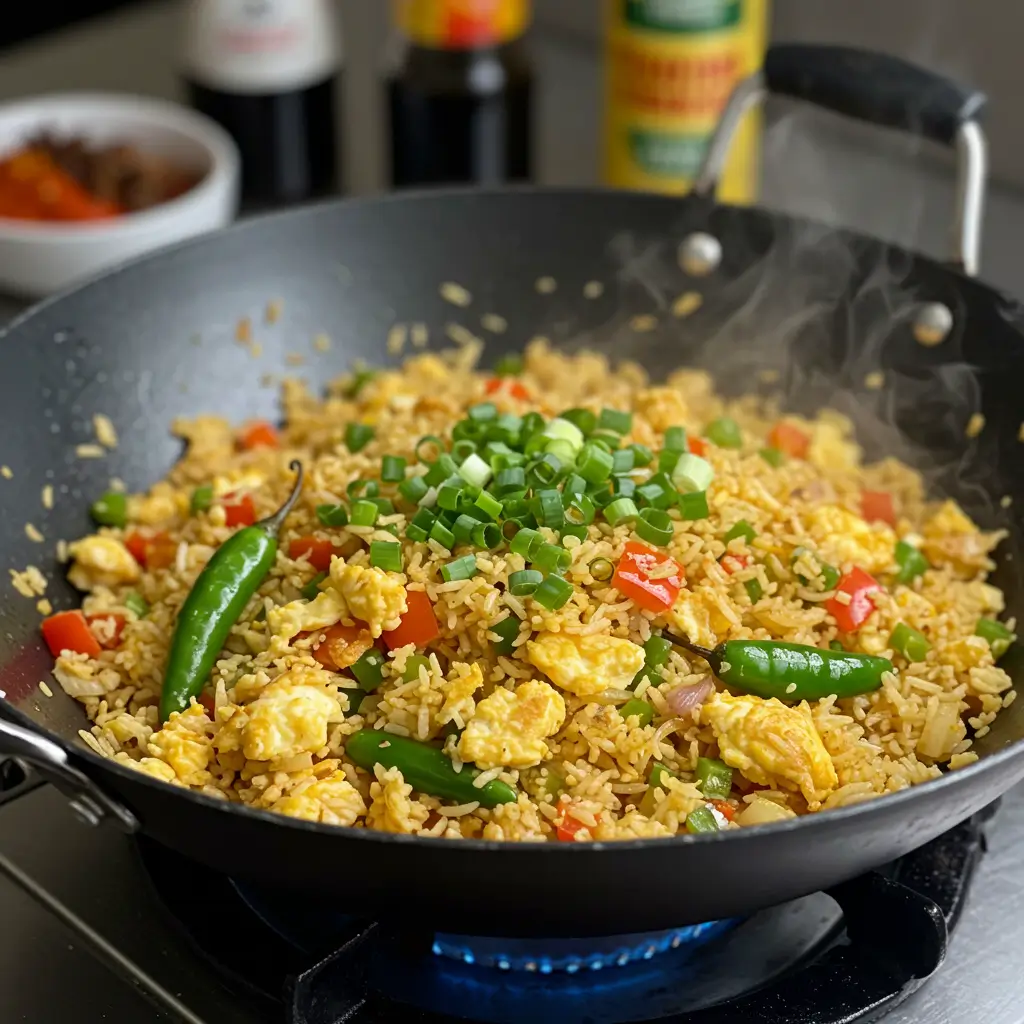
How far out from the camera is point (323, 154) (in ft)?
9.46

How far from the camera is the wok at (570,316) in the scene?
176cm

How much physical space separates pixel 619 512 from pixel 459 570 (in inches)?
7.7

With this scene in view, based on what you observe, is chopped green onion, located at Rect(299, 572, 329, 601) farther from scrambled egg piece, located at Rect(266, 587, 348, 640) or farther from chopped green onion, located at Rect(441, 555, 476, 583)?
chopped green onion, located at Rect(441, 555, 476, 583)

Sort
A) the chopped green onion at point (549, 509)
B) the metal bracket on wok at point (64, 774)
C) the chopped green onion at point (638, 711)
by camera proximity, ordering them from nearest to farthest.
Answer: the metal bracket on wok at point (64, 774) < the chopped green onion at point (638, 711) < the chopped green onion at point (549, 509)

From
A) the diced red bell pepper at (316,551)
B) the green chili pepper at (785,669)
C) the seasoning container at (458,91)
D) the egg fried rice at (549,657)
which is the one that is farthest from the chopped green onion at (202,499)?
the seasoning container at (458,91)

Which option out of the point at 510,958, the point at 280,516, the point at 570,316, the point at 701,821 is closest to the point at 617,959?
the point at 510,958

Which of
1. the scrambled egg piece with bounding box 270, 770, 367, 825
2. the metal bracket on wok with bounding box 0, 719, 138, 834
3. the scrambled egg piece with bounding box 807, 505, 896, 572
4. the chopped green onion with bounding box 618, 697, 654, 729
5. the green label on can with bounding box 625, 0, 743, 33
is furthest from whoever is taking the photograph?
the green label on can with bounding box 625, 0, 743, 33

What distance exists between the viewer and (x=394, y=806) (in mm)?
1307

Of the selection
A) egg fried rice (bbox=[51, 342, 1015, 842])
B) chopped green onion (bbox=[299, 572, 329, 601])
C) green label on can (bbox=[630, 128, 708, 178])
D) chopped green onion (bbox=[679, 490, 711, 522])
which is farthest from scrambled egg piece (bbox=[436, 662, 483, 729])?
green label on can (bbox=[630, 128, 708, 178])

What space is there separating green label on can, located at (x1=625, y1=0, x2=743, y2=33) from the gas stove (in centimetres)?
141

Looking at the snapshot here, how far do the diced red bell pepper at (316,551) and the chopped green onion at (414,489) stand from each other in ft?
0.34

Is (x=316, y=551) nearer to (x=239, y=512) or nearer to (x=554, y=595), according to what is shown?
(x=239, y=512)

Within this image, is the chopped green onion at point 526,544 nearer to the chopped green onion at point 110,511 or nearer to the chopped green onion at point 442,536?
the chopped green onion at point 442,536

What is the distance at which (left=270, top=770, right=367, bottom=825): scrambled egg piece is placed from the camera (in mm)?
1296
